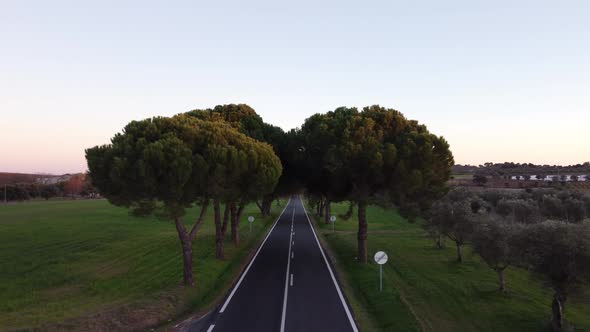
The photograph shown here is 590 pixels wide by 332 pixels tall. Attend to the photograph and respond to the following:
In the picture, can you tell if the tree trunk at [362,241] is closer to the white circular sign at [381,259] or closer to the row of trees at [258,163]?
the row of trees at [258,163]

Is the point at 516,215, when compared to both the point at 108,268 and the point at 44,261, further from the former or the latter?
the point at 44,261

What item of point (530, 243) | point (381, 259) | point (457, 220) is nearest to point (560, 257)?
point (530, 243)

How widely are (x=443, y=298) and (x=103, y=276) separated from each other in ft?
75.1

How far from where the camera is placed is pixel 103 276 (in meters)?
27.2

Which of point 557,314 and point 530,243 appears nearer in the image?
point 557,314

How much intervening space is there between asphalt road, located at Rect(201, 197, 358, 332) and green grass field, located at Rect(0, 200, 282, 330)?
137cm

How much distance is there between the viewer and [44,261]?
32406 millimetres

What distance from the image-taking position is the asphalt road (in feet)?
49.2

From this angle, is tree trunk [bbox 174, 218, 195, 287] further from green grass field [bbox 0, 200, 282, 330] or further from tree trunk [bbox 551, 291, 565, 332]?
tree trunk [bbox 551, 291, 565, 332]

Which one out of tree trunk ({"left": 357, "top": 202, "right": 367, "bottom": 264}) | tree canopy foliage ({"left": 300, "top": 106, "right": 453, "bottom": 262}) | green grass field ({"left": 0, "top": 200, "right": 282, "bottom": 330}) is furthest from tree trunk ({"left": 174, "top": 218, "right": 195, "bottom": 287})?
tree trunk ({"left": 357, "top": 202, "right": 367, "bottom": 264})

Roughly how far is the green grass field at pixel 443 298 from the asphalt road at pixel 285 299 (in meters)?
1.10

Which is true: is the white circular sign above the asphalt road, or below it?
above

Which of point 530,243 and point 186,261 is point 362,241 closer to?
point 530,243

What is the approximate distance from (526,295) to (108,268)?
1164 inches
